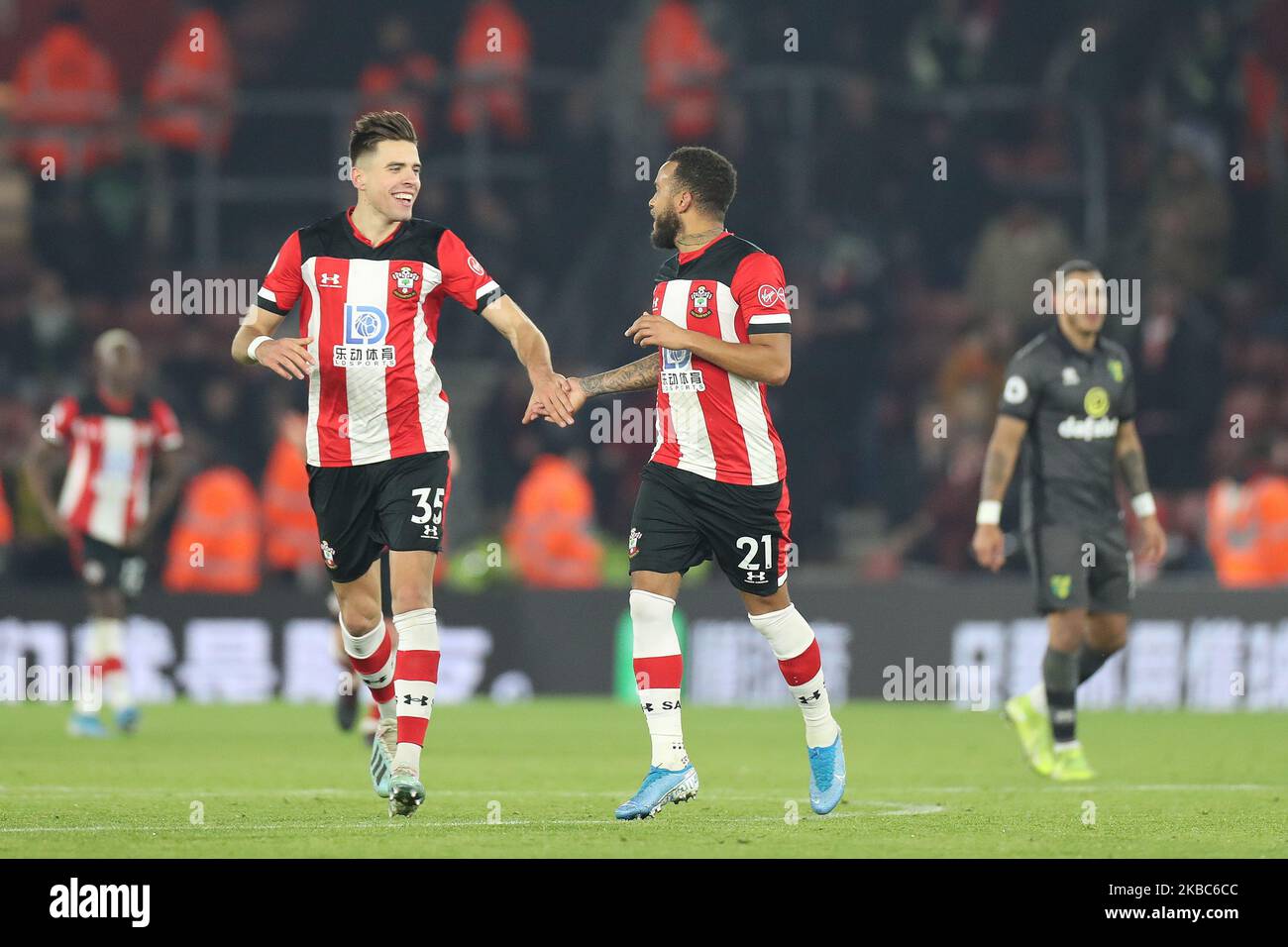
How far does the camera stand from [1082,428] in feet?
35.6

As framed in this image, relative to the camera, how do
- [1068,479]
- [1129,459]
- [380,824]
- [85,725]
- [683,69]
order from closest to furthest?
1. [380,824]
2. [1068,479]
3. [1129,459]
4. [85,725]
5. [683,69]

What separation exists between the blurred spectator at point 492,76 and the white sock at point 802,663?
40.6 feet

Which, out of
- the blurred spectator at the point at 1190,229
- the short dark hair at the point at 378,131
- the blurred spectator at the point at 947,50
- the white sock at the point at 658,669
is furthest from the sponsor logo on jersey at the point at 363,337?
the blurred spectator at the point at 947,50

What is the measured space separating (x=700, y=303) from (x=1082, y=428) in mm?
3174

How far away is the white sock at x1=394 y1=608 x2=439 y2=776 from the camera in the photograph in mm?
8203

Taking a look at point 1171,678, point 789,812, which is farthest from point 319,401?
point 1171,678

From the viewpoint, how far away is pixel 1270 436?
1805cm

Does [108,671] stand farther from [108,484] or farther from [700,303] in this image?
[700,303]

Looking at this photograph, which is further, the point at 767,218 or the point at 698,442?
the point at 767,218

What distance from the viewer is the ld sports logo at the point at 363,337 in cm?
837

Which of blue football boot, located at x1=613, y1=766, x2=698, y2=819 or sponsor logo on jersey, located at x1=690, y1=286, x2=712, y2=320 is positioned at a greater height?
sponsor logo on jersey, located at x1=690, y1=286, x2=712, y2=320

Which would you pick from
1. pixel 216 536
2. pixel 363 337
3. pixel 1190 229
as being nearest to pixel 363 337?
pixel 363 337

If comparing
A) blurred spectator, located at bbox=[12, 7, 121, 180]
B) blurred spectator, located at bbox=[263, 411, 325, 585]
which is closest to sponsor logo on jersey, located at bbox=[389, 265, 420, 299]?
blurred spectator, located at bbox=[263, 411, 325, 585]

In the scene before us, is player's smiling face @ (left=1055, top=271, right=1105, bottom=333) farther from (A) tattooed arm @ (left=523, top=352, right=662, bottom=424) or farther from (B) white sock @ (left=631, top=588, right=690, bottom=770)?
(B) white sock @ (left=631, top=588, right=690, bottom=770)
